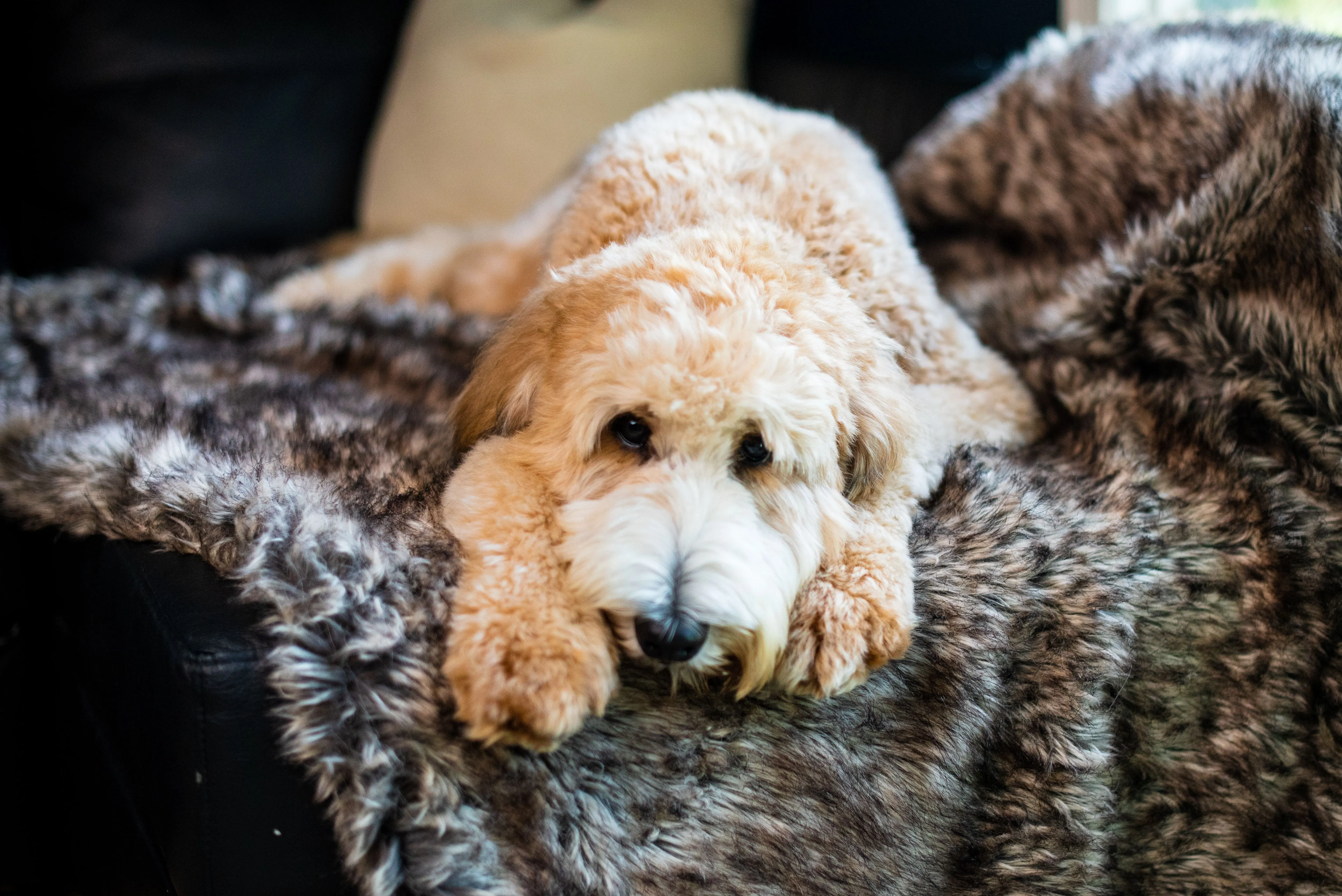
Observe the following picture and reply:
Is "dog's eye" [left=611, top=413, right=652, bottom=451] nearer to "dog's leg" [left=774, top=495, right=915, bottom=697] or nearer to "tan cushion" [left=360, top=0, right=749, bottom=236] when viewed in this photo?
"dog's leg" [left=774, top=495, right=915, bottom=697]

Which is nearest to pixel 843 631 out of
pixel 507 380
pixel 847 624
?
pixel 847 624

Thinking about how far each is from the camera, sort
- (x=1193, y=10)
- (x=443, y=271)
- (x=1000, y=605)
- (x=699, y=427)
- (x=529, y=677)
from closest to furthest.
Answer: (x=529, y=677) → (x=699, y=427) → (x=1000, y=605) → (x=1193, y=10) → (x=443, y=271)

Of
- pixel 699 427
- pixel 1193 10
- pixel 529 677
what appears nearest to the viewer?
pixel 529 677

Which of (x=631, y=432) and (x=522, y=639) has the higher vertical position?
(x=631, y=432)

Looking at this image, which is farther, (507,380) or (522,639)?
(507,380)

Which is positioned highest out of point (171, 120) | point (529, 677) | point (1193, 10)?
point (1193, 10)

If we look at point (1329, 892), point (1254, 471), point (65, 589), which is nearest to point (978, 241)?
point (1254, 471)

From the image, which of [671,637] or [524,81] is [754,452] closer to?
[671,637]

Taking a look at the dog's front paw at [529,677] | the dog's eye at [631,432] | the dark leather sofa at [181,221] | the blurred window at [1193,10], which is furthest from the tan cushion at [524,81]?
the dog's front paw at [529,677]

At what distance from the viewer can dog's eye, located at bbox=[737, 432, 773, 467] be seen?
130 centimetres

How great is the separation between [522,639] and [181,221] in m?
2.12

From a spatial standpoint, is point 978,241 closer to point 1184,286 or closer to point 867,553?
point 1184,286

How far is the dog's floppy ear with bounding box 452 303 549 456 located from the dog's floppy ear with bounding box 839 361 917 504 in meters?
0.47

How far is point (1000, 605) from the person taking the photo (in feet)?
4.69
